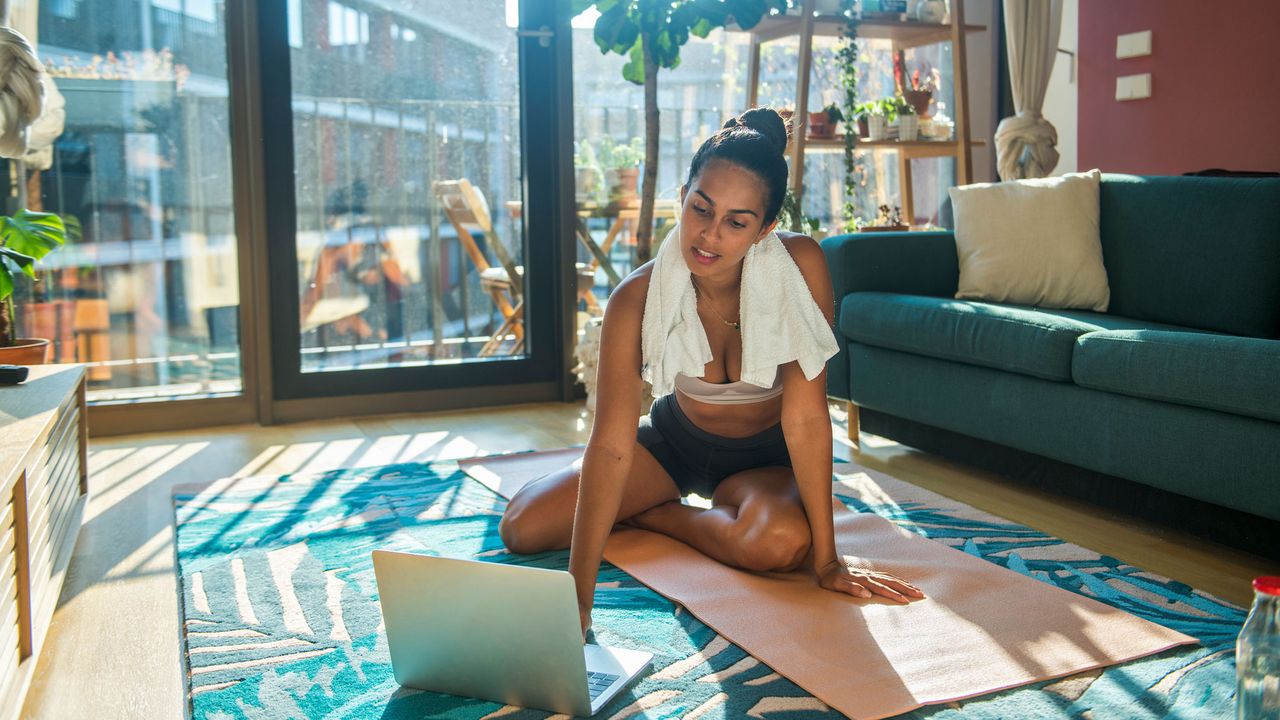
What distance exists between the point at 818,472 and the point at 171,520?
155 cm

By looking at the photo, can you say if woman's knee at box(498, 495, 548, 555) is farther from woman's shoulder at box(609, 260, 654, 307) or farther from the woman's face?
the woman's face

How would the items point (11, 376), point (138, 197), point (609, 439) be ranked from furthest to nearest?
1. point (138, 197)
2. point (11, 376)
3. point (609, 439)

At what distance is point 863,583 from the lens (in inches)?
80.9

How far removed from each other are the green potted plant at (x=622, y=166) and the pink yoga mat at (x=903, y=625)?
7.59 ft

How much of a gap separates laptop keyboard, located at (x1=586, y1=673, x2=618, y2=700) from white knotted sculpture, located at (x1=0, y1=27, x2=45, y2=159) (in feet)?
7.28

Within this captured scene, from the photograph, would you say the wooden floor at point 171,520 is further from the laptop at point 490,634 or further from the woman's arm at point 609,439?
the woman's arm at point 609,439

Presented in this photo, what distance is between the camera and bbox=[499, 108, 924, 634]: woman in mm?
1870

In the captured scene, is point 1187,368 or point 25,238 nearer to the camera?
point 1187,368

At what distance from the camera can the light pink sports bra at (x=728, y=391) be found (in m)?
2.23

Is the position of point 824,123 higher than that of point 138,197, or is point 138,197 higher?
point 824,123

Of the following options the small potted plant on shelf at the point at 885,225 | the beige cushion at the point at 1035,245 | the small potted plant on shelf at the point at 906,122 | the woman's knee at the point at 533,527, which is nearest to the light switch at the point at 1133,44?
the small potted plant on shelf at the point at 906,122

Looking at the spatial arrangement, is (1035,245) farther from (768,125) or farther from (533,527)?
(533,527)

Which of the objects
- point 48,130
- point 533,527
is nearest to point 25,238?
point 48,130

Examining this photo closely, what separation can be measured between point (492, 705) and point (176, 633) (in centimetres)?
67
